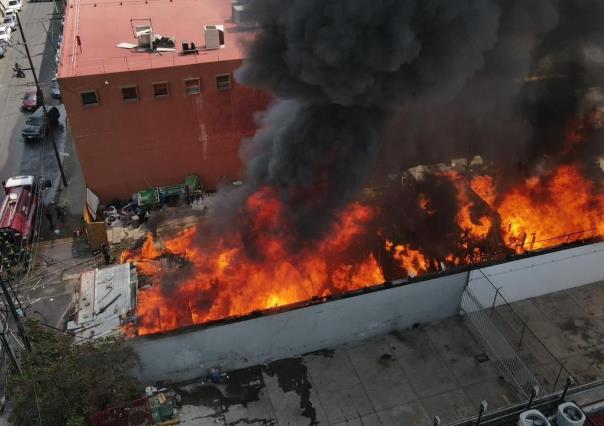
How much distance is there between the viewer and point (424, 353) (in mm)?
14781

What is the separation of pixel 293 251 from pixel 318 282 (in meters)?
1.16

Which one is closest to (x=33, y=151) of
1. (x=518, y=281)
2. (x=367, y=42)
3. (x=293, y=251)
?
(x=293, y=251)

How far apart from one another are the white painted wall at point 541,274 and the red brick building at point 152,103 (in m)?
10.4

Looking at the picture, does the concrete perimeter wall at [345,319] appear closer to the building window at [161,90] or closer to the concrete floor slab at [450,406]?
the concrete floor slab at [450,406]

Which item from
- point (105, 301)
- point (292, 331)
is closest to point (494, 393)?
point (292, 331)

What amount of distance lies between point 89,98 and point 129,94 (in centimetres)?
133

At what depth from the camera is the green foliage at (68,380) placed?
1159 centimetres

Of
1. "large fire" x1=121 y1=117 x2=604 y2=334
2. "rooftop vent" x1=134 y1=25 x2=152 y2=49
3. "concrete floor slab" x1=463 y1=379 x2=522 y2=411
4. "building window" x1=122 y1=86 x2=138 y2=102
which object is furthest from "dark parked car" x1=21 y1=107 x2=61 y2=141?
"concrete floor slab" x1=463 y1=379 x2=522 y2=411

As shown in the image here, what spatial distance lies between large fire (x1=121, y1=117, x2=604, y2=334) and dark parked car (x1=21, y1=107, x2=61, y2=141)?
412 inches

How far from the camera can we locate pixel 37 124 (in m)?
25.8

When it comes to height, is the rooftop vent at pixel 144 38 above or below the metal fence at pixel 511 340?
above

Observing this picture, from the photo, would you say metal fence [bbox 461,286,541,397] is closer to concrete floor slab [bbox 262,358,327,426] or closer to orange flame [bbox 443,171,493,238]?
orange flame [bbox 443,171,493,238]

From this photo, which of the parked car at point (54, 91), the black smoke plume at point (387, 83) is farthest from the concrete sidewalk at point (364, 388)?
the parked car at point (54, 91)

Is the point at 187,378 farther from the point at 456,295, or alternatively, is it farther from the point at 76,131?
the point at 76,131
